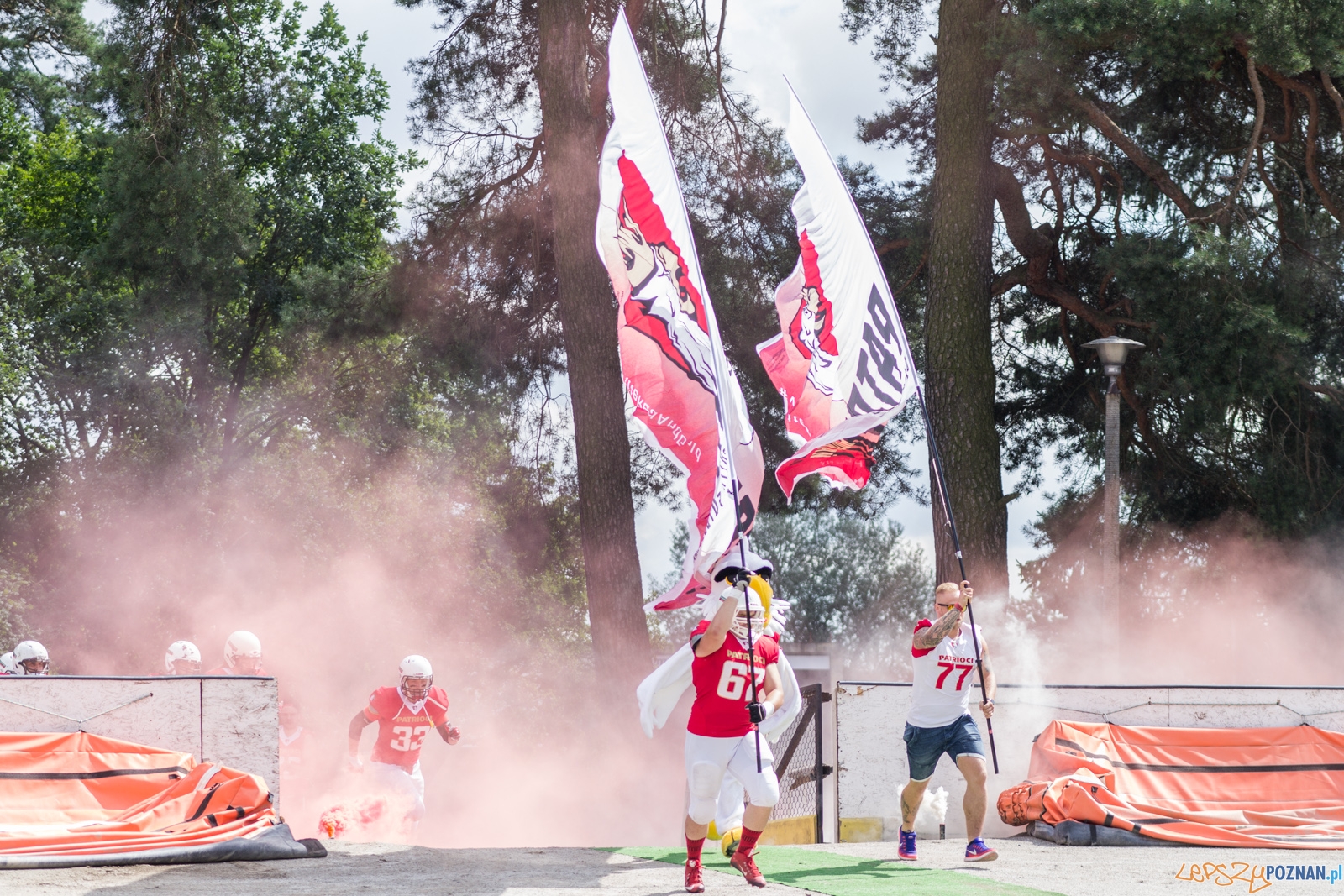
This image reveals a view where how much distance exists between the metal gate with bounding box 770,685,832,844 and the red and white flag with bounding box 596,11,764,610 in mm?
3209

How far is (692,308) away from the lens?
755 cm

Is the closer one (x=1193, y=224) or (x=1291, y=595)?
(x=1193, y=224)

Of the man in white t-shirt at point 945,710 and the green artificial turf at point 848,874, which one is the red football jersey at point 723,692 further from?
the man in white t-shirt at point 945,710

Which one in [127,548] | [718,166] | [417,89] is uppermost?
[417,89]

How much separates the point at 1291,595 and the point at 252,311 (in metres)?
22.1

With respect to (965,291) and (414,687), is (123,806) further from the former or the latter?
(965,291)

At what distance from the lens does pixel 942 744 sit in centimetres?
827

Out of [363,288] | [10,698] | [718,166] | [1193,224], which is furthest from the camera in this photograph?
[363,288]

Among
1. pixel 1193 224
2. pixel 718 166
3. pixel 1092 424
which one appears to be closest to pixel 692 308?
pixel 1193 224

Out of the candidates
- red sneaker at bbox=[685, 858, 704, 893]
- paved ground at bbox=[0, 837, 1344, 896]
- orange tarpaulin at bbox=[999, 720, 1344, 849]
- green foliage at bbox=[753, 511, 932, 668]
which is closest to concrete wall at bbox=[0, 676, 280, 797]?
paved ground at bbox=[0, 837, 1344, 896]

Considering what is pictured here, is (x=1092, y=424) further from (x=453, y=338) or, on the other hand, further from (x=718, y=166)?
(x=453, y=338)

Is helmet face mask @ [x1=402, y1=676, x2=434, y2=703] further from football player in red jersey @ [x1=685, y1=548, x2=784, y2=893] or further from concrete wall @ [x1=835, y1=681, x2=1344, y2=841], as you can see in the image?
football player in red jersey @ [x1=685, y1=548, x2=784, y2=893]

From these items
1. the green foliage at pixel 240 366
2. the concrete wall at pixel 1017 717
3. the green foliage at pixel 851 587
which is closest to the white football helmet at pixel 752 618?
the concrete wall at pixel 1017 717

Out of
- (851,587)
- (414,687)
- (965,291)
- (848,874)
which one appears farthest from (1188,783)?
(851,587)
